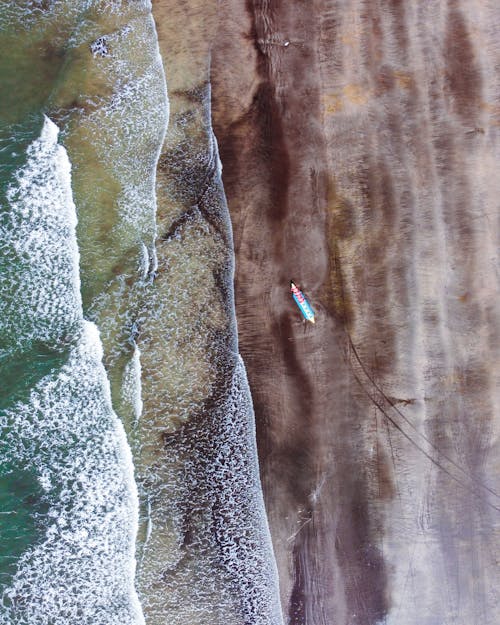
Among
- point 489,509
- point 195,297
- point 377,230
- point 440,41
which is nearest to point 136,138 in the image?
point 195,297

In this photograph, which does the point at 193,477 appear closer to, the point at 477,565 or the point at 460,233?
the point at 477,565

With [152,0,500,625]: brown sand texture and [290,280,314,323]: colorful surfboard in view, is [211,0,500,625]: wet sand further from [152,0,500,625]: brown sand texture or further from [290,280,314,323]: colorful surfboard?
[290,280,314,323]: colorful surfboard

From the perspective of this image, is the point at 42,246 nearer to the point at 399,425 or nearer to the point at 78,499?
the point at 78,499

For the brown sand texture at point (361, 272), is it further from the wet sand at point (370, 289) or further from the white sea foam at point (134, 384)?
the white sea foam at point (134, 384)

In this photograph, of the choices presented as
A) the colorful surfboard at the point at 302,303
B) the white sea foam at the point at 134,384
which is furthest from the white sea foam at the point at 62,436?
the colorful surfboard at the point at 302,303

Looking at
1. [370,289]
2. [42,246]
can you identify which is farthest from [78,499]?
[370,289]
